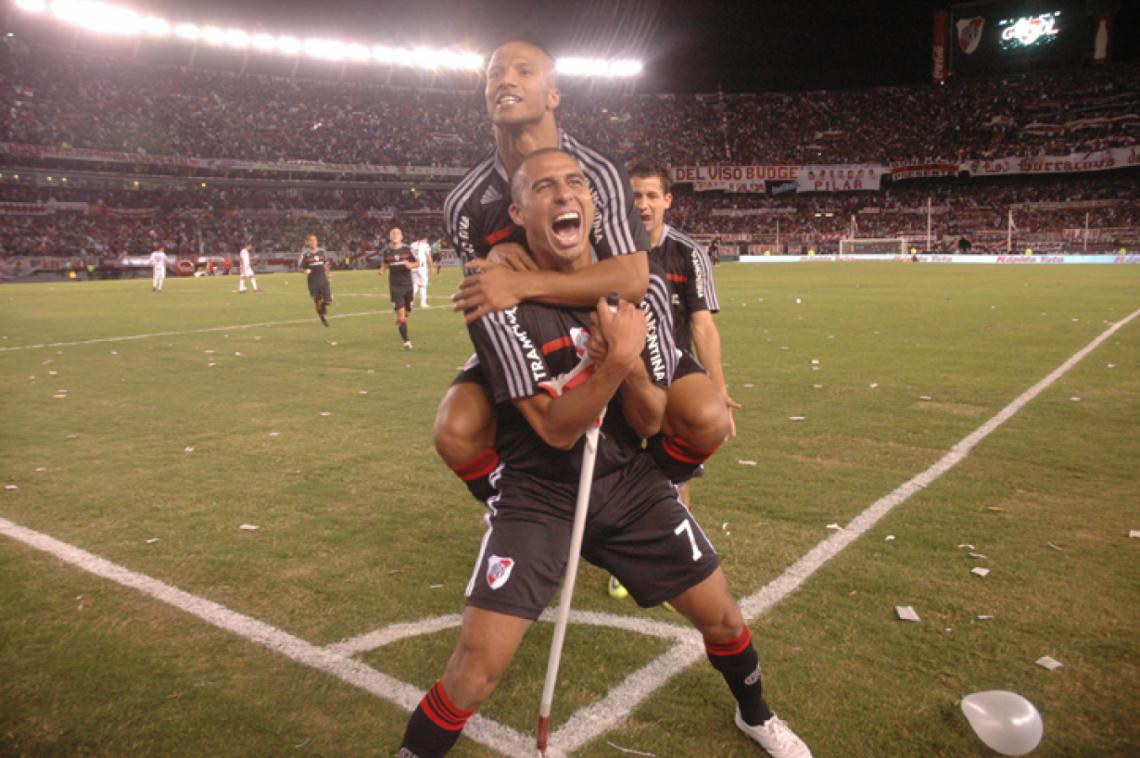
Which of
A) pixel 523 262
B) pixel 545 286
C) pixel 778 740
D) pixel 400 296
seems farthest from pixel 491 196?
pixel 400 296

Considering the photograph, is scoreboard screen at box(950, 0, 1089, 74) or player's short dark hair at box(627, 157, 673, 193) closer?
player's short dark hair at box(627, 157, 673, 193)

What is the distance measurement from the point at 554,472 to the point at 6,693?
2612 mm

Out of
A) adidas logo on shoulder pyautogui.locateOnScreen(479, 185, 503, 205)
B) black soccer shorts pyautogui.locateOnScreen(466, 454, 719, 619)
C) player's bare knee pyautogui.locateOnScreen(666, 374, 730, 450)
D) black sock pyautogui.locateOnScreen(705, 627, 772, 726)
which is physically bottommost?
black sock pyautogui.locateOnScreen(705, 627, 772, 726)

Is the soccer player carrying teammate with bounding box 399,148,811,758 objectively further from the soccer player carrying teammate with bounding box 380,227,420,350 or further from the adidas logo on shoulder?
the soccer player carrying teammate with bounding box 380,227,420,350

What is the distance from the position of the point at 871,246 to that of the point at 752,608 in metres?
57.6

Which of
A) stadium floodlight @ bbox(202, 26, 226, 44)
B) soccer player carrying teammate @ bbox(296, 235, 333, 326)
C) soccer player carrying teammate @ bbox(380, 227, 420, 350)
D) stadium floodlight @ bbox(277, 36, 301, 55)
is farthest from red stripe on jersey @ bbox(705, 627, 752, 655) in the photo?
stadium floodlight @ bbox(277, 36, 301, 55)

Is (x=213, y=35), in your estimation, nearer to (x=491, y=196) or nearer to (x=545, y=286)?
(x=491, y=196)

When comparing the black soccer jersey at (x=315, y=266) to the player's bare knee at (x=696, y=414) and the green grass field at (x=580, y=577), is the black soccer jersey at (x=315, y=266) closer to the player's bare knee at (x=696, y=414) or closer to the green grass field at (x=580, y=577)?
the green grass field at (x=580, y=577)

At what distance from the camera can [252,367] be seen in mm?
11961

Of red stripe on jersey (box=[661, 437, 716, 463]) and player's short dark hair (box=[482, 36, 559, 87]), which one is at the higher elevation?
player's short dark hair (box=[482, 36, 559, 87])

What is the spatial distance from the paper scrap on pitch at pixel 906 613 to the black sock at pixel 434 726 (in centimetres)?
235

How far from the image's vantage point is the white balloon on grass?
8.98 ft

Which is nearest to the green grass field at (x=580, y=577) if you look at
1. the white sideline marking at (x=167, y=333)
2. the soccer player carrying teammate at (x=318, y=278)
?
the white sideline marking at (x=167, y=333)

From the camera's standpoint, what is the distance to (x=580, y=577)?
4473 millimetres
